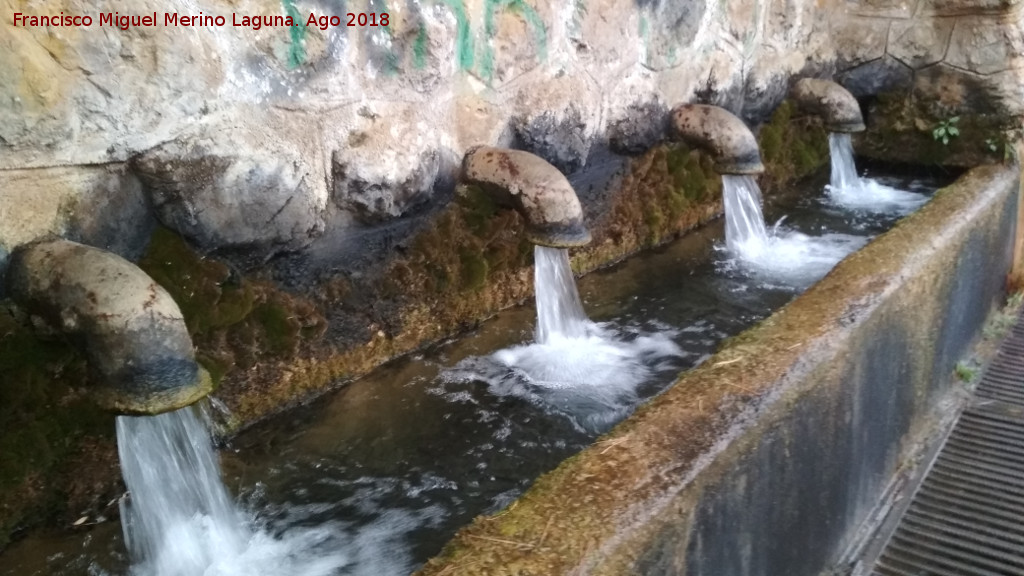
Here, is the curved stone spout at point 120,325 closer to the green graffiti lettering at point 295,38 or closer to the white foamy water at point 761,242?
the green graffiti lettering at point 295,38

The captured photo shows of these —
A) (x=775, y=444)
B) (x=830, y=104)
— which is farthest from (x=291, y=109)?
(x=830, y=104)

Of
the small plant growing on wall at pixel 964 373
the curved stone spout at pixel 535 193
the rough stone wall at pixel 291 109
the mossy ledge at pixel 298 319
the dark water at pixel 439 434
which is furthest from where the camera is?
the small plant growing on wall at pixel 964 373

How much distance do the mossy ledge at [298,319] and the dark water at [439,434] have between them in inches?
3.2

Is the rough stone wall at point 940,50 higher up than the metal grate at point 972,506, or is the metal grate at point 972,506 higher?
the rough stone wall at point 940,50

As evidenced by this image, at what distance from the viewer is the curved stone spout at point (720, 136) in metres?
3.31

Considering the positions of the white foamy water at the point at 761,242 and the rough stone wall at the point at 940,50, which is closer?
the white foamy water at the point at 761,242

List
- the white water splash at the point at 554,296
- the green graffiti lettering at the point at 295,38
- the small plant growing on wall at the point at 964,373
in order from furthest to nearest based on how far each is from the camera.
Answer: the small plant growing on wall at the point at 964,373 < the white water splash at the point at 554,296 < the green graffiti lettering at the point at 295,38

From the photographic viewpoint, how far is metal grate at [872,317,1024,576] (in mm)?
2412

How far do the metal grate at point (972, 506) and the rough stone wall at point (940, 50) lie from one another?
1.92 m

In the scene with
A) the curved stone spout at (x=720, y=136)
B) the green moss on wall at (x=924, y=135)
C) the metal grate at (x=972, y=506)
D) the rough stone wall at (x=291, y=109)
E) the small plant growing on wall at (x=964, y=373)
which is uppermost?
the rough stone wall at (x=291, y=109)

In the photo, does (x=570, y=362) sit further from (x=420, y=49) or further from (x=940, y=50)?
(x=940, y=50)

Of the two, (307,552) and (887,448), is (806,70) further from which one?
(307,552)

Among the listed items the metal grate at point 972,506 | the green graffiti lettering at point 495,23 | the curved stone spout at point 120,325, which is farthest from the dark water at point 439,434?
the green graffiti lettering at point 495,23

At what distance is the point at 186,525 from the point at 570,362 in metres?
1.35
